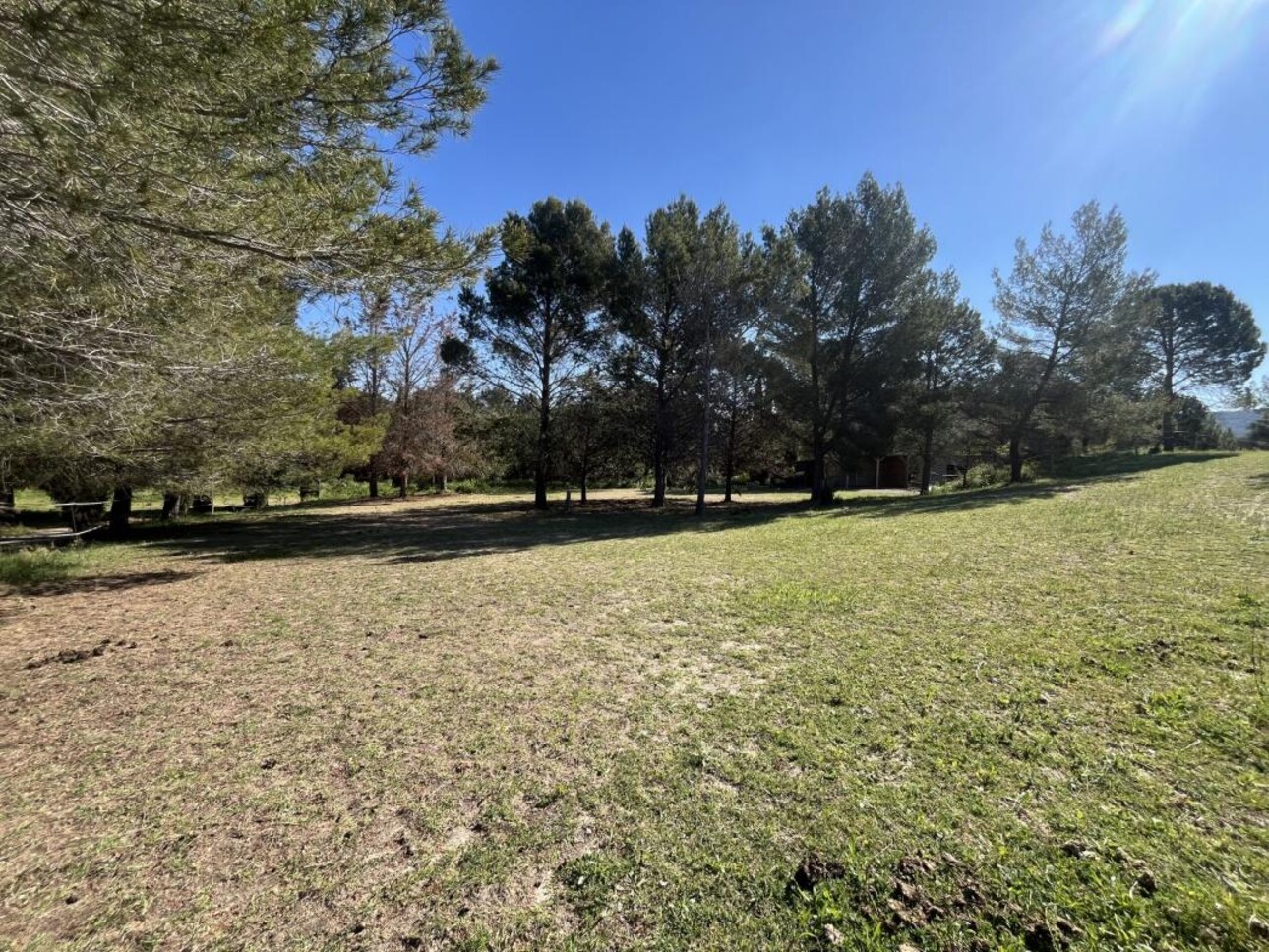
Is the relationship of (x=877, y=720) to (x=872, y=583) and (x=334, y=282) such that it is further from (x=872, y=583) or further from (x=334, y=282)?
(x=334, y=282)

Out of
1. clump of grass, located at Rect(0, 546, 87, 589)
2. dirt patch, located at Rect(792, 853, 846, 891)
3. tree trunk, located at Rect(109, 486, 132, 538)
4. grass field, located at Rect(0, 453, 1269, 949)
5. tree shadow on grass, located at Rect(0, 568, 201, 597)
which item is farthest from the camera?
tree trunk, located at Rect(109, 486, 132, 538)

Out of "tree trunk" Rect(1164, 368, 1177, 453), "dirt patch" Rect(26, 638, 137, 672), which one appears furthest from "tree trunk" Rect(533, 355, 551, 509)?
"tree trunk" Rect(1164, 368, 1177, 453)

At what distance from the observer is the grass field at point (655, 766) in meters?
1.89

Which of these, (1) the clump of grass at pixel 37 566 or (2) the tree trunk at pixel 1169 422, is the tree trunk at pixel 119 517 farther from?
(2) the tree trunk at pixel 1169 422

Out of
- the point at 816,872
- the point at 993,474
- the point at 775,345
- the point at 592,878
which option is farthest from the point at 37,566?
the point at 993,474

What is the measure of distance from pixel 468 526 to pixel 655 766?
43.6 ft

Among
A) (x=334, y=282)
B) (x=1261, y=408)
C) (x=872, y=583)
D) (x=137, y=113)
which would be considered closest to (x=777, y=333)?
(x=872, y=583)

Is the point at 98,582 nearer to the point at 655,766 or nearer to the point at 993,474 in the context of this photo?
the point at 655,766

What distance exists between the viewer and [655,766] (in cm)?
282

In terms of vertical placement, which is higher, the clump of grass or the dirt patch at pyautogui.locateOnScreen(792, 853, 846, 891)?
the clump of grass

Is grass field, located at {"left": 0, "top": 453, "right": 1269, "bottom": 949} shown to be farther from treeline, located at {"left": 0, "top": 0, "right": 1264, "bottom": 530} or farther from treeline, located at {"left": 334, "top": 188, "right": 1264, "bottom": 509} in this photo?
treeline, located at {"left": 334, "top": 188, "right": 1264, "bottom": 509}

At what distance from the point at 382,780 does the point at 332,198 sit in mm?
4083

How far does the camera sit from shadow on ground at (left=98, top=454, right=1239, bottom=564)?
10.5 metres

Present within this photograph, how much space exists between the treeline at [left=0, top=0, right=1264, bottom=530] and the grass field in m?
2.90
